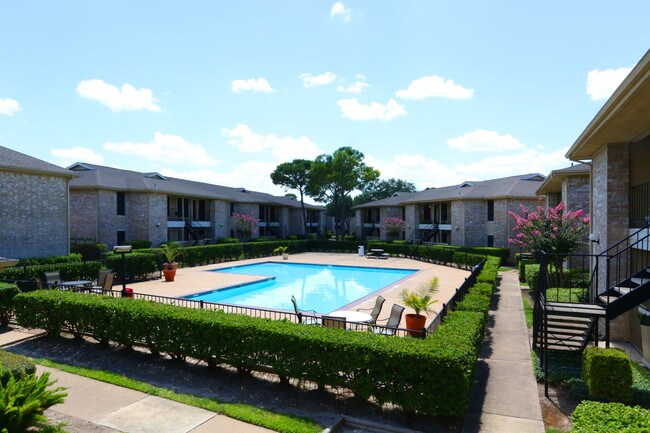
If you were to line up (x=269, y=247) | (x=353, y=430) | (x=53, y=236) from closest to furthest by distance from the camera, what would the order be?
(x=353, y=430)
(x=53, y=236)
(x=269, y=247)

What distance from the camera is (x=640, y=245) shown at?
923 centimetres

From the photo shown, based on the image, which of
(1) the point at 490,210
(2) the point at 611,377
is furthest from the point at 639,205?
(1) the point at 490,210

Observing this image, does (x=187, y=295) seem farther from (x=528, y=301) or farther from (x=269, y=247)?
(x=269, y=247)

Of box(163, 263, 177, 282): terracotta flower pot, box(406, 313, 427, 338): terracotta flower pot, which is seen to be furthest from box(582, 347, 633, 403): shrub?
box(163, 263, 177, 282): terracotta flower pot

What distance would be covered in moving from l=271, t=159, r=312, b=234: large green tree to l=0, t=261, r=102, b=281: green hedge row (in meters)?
38.3

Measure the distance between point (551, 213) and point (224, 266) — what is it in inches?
841

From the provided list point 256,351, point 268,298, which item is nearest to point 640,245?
point 256,351

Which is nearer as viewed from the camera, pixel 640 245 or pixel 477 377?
pixel 477 377

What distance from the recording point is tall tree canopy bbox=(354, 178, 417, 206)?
268ft

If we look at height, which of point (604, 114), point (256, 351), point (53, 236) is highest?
point (604, 114)

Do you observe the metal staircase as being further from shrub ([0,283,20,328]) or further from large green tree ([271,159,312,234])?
large green tree ([271,159,312,234])

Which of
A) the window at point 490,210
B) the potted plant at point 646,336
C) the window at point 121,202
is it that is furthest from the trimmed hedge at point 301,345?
the window at point 490,210

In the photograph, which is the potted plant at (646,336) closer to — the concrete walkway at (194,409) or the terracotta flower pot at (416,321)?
the concrete walkway at (194,409)

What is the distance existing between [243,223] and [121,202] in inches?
489
